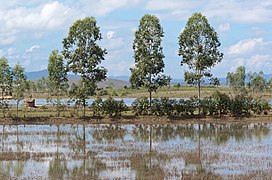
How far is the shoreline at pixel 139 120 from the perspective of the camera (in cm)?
4284

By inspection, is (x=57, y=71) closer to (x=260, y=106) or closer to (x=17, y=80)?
(x=17, y=80)

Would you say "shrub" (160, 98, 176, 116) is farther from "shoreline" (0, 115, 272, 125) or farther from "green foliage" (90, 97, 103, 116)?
"green foliage" (90, 97, 103, 116)

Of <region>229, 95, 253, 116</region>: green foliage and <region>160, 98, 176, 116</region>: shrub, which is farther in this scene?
<region>160, 98, 176, 116</region>: shrub

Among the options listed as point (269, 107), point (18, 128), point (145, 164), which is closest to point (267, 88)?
point (269, 107)

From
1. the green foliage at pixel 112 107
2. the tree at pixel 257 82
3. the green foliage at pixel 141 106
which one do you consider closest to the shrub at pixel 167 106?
the green foliage at pixel 141 106

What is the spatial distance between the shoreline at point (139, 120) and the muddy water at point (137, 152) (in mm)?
3275

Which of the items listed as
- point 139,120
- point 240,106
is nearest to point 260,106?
point 240,106

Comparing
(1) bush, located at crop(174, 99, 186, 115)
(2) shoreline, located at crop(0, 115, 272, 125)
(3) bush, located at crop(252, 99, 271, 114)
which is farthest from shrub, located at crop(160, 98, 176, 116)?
(3) bush, located at crop(252, 99, 271, 114)

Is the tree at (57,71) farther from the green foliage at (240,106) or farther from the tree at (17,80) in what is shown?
the green foliage at (240,106)

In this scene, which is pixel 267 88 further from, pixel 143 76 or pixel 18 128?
pixel 18 128

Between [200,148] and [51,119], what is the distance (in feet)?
68.0

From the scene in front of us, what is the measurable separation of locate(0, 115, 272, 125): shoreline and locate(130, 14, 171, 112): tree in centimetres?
349

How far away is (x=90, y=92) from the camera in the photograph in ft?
147

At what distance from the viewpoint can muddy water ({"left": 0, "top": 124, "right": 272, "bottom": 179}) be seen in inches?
770
